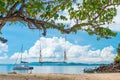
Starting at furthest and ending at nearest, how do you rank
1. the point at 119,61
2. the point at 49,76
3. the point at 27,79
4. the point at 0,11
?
the point at 119,61 → the point at 49,76 → the point at 27,79 → the point at 0,11

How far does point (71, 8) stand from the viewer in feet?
62.9

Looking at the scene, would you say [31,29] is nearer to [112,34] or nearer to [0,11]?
[0,11]

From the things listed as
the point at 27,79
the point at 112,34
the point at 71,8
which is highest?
the point at 71,8

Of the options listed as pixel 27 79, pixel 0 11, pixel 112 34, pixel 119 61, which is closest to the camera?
pixel 0 11

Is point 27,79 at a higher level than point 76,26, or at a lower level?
lower

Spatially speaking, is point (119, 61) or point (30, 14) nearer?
point (30, 14)

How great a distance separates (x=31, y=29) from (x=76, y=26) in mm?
2749

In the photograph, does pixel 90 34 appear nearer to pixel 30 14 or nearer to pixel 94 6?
pixel 94 6

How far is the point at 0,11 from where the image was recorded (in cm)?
1827

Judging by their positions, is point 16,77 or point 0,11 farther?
point 16,77

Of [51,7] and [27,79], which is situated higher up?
[51,7]

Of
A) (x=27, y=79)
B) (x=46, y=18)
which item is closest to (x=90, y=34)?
(x=46, y=18)

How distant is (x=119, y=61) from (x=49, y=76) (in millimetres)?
30980

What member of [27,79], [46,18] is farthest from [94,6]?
[27,79]
